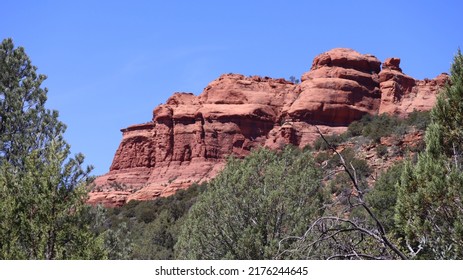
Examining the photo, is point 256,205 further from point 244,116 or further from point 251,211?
point 244,116

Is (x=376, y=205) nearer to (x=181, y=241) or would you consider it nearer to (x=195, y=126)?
(x=181, y=241)

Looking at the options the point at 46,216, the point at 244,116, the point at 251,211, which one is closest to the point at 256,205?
the point at 251,211

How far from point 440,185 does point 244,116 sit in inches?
3159

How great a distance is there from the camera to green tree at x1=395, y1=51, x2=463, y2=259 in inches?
453

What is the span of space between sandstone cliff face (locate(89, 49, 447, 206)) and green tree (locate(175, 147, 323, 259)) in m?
56.8

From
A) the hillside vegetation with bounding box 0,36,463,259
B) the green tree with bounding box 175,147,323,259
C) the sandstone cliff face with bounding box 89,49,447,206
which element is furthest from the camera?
the sandstone cliff face with bounding box 89,49,447,206

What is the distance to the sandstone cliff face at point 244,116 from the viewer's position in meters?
85.8

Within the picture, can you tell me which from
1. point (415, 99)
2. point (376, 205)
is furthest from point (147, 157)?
point (376, 205)

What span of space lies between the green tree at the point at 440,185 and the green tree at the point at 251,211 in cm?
938

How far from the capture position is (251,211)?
24.0m

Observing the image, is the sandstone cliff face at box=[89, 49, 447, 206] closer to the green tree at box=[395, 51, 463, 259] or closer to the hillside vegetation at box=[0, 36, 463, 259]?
the hillside vegetation at box=[0, 36, 463, 259]

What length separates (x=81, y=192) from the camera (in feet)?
47.5

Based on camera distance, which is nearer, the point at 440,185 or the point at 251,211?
the point at 440,185

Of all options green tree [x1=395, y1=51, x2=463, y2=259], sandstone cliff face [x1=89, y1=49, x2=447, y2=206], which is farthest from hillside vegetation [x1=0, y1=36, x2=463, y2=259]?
sandstone cliff face [x1=89, y1=49, x2=447, y2=206]
